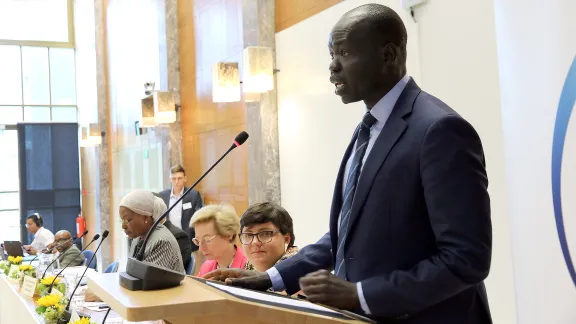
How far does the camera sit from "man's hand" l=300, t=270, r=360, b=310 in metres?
1.37

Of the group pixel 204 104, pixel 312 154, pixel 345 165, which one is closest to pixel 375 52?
pixel 345 165

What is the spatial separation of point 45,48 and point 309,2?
12145mm

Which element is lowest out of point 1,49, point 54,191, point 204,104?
point 54,191

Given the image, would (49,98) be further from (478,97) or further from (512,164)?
(512,164)

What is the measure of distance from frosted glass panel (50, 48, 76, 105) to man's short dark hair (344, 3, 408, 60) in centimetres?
1577

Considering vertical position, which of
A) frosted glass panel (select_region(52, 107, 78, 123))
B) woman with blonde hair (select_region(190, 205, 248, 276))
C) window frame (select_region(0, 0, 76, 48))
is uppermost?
window frame (select_region(0, 0, 76, 48))

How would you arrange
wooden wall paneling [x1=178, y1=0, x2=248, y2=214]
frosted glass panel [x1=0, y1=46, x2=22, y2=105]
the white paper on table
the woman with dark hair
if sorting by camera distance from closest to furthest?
the white paper on table < the woman with dark hair < wooden wall paneling [x1=178, y1=0, x2=248, y2=214] < frosted glass panel [x1=0, y1=46, x2=22, y2=105]

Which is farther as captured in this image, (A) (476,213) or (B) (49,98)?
(B) (49,98)

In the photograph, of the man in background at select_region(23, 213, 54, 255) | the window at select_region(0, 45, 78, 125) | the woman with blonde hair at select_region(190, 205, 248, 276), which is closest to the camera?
the woman with blonde hair at select_region(190, 205, 248, 276)

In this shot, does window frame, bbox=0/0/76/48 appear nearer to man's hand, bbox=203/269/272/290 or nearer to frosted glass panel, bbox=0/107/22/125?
frosted glass panel, bbox=0/107/22/125

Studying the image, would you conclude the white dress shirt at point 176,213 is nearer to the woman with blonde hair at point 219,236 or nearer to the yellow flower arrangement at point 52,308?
the yellow flower arrangement at point 52,308

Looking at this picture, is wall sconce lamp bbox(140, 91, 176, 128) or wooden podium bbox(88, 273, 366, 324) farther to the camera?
wall sconce lamp bbox(140, 91, 176, 128)

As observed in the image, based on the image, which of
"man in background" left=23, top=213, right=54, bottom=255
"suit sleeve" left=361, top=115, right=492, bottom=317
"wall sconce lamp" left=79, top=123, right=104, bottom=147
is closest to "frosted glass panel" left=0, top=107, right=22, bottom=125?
"wall sconce lamp" left=79, top=123, right=104, bottom=147

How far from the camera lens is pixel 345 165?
1.69 meters
